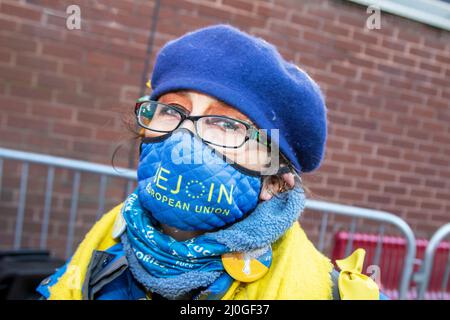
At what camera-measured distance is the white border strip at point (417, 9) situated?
129 cm

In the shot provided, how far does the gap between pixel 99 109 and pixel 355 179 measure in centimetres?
195

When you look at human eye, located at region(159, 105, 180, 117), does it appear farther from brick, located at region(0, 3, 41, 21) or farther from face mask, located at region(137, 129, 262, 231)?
brick, located at region(0, 3, 41, 21)

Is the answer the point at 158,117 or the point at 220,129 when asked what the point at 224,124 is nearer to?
the point at 220,129

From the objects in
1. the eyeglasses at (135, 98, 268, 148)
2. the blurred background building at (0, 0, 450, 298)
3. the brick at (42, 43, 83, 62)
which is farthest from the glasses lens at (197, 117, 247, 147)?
the brick at (42, 43, 83, 62)

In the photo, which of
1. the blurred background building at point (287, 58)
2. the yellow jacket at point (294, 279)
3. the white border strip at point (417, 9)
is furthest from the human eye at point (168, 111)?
the blurred background building at point (287, 58)

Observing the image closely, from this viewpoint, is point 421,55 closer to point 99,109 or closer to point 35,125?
point 99,109

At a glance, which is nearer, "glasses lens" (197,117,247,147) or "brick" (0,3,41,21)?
"glasses lens" (197,117,247,147)

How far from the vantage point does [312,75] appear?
2887mm

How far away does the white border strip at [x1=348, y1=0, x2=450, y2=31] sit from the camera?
1293 mm

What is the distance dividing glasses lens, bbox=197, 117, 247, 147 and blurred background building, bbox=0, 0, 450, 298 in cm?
131

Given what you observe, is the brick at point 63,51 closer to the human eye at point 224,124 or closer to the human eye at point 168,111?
the human eye at point 168,111

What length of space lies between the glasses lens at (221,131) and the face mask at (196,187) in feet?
0.08

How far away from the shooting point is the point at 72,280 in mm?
1132

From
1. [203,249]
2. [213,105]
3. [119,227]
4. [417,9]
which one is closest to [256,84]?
[213,105]
